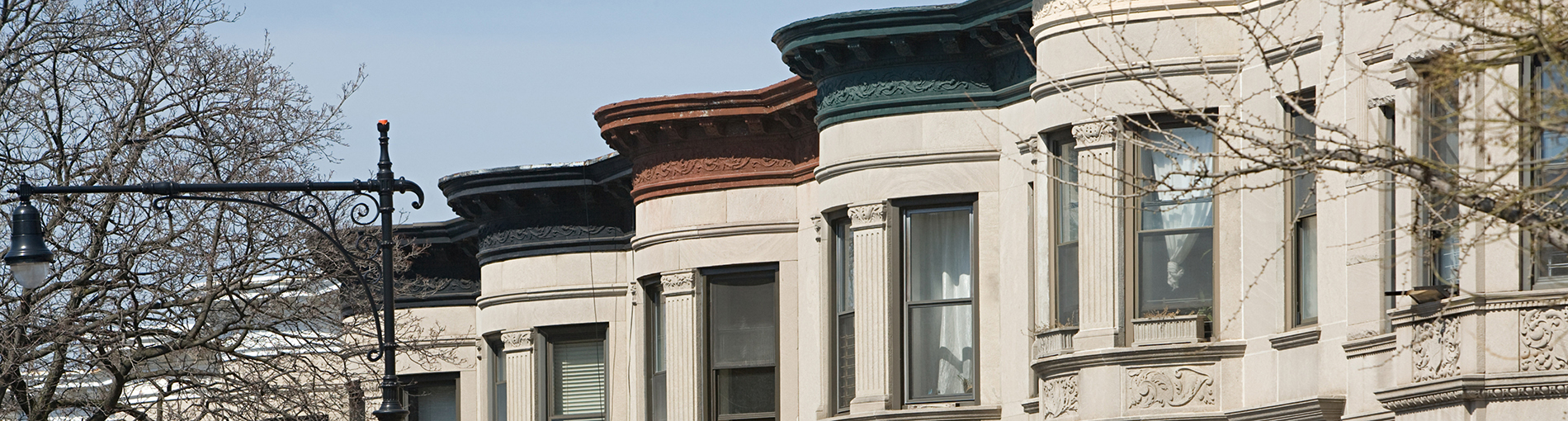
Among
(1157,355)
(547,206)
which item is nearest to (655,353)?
(547,206)

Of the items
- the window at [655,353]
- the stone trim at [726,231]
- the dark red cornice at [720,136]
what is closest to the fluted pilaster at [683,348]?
the stone trim at [726,231]

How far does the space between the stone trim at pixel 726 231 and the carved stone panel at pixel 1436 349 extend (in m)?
11.5

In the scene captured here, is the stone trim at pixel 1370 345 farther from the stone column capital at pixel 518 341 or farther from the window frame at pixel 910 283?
the stone column capital at pixel 518 341

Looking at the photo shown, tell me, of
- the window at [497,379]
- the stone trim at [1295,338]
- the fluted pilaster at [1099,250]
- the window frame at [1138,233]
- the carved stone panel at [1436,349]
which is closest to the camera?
the carved stone panel at [1436,349]

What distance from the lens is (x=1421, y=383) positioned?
1538 cm

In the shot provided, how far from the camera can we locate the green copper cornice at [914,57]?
71.7ft

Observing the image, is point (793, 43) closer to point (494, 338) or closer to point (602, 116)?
point (602, 116)

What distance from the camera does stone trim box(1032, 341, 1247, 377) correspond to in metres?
18.7

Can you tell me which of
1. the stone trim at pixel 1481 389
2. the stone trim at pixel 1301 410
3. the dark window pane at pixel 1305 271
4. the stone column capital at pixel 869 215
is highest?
the stone column capital at pixel 869 215

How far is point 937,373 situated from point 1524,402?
882 centimetres

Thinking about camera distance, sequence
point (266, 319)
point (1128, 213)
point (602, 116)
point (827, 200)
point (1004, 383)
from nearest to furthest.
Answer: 1. point (1128, 213)
2. point (1004, 383)
3. point (827, 200)
4. point (266, 319)
5. point (602, 116)

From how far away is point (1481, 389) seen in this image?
14.9 metres

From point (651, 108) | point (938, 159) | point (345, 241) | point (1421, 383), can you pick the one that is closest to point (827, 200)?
point (938, 159)

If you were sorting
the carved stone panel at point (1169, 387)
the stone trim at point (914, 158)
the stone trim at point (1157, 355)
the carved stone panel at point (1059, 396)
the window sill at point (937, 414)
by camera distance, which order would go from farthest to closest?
1. the stone trim at point (914, 158)
2. the window sill at point (937, 414)
3. the carved stone panel at point (1059, 396)
4. the carved stone panel at point (1169, 387)
5. the stone trim at point (1157, 355)
